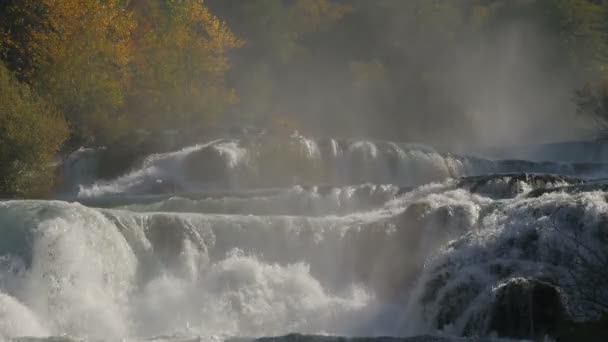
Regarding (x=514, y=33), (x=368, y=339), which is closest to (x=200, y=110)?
(x=514, y=33)

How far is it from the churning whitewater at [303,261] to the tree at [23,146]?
5.65 m

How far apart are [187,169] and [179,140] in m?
2.67

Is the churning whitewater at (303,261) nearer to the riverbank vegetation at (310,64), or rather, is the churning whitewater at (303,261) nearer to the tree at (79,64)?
the tree at (79,64)

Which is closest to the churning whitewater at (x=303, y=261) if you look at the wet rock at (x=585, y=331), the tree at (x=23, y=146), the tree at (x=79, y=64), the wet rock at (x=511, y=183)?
the wet rock at (x=511, y=183)

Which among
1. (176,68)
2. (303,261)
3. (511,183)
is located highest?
(176,68)

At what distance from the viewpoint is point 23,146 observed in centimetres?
3328

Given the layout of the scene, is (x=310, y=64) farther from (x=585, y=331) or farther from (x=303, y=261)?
(x=585, y=331)

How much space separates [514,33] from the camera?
2427 inches

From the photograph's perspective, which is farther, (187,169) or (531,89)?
(531,89)

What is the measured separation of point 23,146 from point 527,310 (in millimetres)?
21069

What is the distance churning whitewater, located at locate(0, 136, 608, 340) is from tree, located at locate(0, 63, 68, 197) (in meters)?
5.65

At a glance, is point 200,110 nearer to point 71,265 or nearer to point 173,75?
point 173,75

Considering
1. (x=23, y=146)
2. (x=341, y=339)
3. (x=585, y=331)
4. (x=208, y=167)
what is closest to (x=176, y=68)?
(x=208, y=167)

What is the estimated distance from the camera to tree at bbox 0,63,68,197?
33062mm
